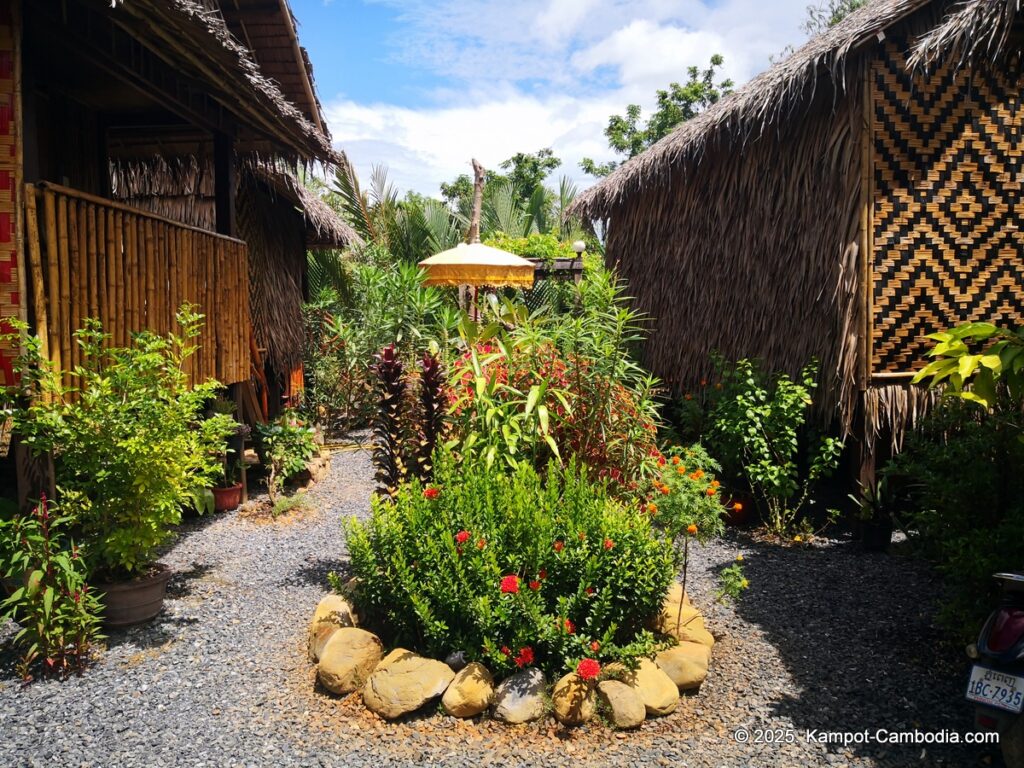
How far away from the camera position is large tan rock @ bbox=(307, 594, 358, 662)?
361 cm

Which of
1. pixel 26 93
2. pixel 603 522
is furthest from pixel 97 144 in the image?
pixel 603 522

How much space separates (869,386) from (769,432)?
2.66ft

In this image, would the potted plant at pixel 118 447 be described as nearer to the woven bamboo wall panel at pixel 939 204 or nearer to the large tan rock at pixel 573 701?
the large tan rock at pixel 573 701

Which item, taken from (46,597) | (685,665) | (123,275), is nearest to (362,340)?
(123,275)

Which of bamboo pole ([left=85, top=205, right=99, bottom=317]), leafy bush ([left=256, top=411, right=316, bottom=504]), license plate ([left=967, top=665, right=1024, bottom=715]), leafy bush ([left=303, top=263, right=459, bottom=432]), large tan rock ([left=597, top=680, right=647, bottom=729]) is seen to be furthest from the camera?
leafy bush ([left=303, top=263, right=459, bottom=432])

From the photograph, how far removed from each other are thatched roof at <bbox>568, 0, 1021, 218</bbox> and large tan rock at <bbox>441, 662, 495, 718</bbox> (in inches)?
152

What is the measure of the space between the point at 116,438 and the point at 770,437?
458 cm

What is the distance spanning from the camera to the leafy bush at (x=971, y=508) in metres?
3.35

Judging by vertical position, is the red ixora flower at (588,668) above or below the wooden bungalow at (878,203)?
below

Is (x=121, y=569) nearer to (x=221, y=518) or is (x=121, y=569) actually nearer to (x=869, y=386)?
(x=221, y=518)

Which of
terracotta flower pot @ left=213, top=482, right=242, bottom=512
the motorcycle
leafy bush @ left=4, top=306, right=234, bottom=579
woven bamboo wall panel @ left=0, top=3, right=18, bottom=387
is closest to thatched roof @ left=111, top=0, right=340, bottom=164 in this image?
woven bamboo wall panel @ left=0, top=3, right=18, bottom=387

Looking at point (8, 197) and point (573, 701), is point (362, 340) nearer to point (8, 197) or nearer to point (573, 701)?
point (8, 197)

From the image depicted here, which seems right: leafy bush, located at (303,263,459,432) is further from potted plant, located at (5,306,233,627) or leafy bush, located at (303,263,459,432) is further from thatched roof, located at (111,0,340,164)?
potted plant, located at (5,306,233,627)

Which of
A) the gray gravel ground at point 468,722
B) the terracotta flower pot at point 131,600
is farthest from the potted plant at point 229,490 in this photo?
the terracotta flower pot at point 131,600
